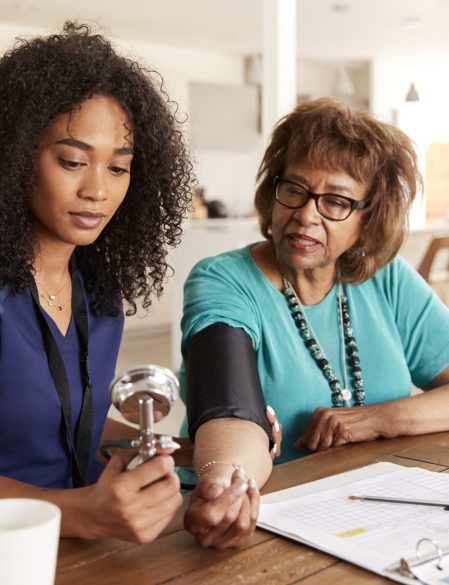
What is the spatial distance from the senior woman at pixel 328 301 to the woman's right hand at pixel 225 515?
0.39 m

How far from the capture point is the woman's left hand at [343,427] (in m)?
1.51

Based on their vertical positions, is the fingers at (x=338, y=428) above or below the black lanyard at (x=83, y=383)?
below

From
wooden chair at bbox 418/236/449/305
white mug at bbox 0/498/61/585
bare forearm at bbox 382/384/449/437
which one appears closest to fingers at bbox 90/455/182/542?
white mug at bbox 0/498/61/585

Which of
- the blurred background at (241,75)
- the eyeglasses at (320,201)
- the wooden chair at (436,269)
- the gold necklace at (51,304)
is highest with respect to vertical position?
the blurred background at (241,75)

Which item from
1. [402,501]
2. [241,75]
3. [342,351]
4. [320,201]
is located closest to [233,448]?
[402,501]

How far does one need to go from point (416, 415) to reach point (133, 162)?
0.73m

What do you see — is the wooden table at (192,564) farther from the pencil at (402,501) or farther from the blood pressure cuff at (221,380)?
the blood pressure cuff at (221,380)

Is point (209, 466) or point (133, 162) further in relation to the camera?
point (133, 162)

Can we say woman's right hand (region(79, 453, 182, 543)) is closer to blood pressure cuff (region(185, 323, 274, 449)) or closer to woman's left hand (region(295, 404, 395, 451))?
blood pressure cuff (region(185, 323, 274, 449))

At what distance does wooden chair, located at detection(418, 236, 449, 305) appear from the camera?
536cm

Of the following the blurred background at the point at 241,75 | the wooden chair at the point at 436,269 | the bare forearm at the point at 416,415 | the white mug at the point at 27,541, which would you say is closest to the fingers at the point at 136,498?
the white mug at the point at 27,541

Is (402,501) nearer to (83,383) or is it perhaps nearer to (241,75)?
(83,383)

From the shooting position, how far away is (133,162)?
59.2 inches

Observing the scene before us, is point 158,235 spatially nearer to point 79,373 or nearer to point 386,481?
point 79,373
